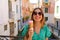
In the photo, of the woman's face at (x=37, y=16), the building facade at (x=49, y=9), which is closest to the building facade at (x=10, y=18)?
the building facade at (x=49, y=9)

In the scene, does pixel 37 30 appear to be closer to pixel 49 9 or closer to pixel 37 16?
pixel 37 16

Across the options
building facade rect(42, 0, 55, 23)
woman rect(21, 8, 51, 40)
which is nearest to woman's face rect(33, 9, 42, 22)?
woman rect(21, 8, 51, 40)

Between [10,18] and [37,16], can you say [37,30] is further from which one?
[10,18]

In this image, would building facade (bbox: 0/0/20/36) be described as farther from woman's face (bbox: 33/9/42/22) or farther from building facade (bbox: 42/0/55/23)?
woman's face (bbox: 33/9/42/22)

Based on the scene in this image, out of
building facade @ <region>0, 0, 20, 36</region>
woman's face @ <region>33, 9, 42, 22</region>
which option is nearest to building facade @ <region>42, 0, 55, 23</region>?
building facade @ <region>0, 0, 20, 36</region>

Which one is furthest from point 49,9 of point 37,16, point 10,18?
point 37,16

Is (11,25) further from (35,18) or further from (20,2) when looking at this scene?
(35,18)

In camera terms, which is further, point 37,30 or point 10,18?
point 10,18

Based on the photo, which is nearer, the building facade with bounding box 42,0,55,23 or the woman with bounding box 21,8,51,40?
the woman with bounding box 21,8,51,40

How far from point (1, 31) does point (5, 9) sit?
0.84ft

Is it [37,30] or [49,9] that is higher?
[49,9]

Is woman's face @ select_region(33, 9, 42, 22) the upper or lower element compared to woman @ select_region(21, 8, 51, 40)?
upper

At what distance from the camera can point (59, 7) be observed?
1745 mm

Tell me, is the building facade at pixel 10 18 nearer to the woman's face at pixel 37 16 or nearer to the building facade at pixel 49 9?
the building facade at pixel 49 9
